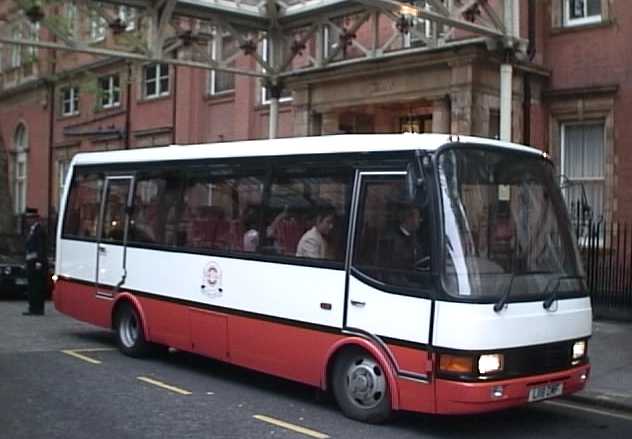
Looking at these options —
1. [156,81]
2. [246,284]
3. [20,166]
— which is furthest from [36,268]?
[20,166]

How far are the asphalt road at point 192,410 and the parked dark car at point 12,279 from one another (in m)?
7.08

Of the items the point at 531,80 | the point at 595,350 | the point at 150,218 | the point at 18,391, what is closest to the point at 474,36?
the point at 531,80

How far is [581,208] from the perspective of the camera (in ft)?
52.7

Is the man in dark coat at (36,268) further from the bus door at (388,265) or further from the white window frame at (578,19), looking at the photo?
the white window frame at (578,19)

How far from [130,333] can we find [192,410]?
3305mm

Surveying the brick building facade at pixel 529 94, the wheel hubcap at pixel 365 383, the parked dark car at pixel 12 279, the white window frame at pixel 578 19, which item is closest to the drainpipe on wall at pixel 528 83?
the brick building facade at pixel 529 94

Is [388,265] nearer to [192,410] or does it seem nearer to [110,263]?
[192,410]

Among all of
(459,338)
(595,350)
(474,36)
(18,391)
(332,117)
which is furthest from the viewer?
(332,117)

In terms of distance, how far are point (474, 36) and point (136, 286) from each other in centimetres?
825

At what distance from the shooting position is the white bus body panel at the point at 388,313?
732 centimetres

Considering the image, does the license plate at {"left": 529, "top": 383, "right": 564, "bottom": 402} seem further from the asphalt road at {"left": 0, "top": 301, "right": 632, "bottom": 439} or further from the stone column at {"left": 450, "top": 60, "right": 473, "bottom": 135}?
the stone column at {"left": 450, "top": 60, "right": 473, "bottom": 135}

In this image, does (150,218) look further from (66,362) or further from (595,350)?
(595,350)

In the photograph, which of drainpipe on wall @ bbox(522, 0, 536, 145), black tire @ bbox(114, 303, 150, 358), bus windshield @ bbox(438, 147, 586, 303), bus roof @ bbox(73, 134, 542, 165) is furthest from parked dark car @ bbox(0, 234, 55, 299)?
bus windshield @ bbox(438, 147, 586, 303)

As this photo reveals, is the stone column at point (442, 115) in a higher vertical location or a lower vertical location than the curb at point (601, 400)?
higher
